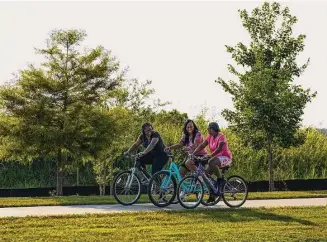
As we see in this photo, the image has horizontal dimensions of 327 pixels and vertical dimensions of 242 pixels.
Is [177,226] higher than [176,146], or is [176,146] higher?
[176,146]

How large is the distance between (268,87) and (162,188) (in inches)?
325

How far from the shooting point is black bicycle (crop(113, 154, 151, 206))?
1391cm

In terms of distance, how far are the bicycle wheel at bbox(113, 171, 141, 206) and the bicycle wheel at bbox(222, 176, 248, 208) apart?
5.67ft

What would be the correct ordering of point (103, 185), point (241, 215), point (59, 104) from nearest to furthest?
point (241, 215)
point (59, 104)
point (103, 185)

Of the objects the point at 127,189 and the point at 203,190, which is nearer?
the point at 203,190

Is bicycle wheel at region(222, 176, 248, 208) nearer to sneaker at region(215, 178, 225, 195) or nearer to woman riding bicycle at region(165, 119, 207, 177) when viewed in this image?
sneaker at region(215, 178, 225, 195)

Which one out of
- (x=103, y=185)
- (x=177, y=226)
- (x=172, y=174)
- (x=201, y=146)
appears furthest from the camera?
(x=103, y=185)

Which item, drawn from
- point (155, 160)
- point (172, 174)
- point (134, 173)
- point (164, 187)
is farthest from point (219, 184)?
point (134, 173)

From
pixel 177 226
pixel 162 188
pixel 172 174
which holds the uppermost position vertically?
pixel 172 174

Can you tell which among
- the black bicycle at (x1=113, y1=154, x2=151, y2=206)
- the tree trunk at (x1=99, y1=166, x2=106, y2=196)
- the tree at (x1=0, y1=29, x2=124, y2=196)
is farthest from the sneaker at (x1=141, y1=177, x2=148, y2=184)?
the tree trunk at (x1=99, y1=166, x2=106, y2=196)

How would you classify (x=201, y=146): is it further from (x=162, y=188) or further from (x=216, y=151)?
(x=162, y=188)

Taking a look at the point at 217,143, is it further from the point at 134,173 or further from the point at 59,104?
the point at 59,104

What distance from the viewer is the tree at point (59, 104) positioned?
19.0m

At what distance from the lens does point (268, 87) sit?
20.9 meters
